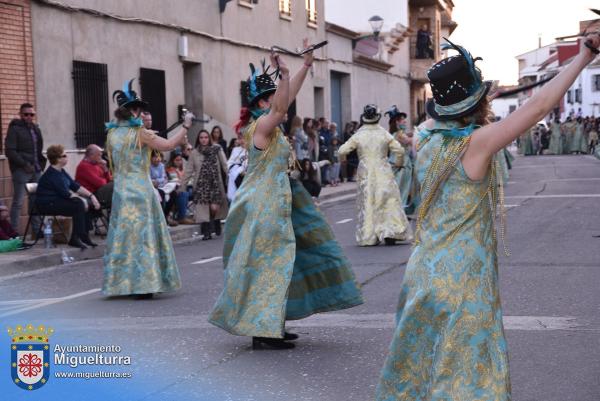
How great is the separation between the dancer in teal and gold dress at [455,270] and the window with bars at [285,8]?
26.2 meters

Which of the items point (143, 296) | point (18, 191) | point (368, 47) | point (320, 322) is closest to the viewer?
point (320, 322)

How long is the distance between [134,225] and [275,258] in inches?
119

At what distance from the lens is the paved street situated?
19.7 ft

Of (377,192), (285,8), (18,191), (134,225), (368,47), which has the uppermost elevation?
(368,47)

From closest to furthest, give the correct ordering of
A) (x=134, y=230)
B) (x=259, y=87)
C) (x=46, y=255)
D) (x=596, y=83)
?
1. (x=259, y=87)
2. (x=134, y=230)
3. (x=46, y=255)
4. (x=596, y=83)

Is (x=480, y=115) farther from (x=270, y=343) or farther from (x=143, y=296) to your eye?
(x=143, y=296)

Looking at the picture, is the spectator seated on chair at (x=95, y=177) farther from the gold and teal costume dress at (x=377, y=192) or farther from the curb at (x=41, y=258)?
the gold and teal costume dress at (x=377, y=192)

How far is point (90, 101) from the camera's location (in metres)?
18.9

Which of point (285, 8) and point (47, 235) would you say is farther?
point (285, 8)

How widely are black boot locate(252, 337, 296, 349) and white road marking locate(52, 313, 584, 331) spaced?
0.78m

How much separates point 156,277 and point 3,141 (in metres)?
7.37

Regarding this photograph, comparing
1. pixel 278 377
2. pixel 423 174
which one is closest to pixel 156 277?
pixel 278 377

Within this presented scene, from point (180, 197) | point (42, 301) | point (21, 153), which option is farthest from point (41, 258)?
point (180, 197)

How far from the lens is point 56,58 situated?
17844 mm
